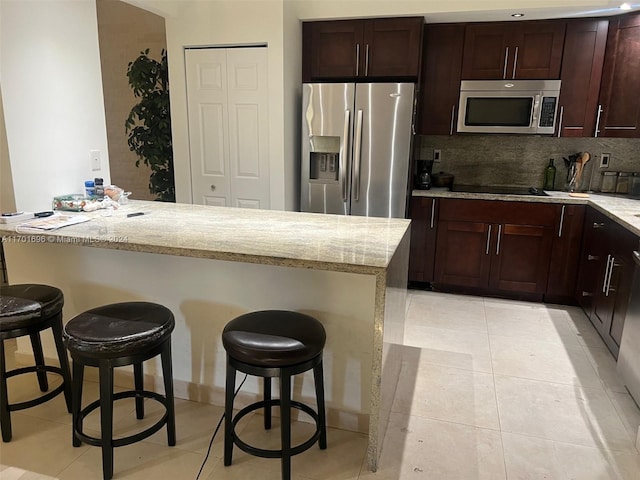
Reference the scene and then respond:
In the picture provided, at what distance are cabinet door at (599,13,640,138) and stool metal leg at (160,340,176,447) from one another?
3511mm

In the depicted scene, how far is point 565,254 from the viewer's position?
3617 millimetres

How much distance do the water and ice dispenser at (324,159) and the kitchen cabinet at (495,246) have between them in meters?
0.95

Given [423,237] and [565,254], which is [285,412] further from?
[565,254]

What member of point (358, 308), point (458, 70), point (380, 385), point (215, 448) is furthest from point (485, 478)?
point (458, 70)

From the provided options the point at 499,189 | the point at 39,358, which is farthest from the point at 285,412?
the point at 499,189

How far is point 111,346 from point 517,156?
367 cm

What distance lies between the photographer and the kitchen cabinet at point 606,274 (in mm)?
2705

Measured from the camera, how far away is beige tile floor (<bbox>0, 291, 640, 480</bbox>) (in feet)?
6.17

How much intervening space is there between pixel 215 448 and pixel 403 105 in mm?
2643

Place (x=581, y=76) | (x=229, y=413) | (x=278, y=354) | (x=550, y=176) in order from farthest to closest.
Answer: (x=550, y=176), (x=581, y=76), (x=229, y=413), (x=278, y=354)

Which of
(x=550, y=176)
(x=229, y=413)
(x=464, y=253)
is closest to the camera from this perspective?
(x=229, y=413)

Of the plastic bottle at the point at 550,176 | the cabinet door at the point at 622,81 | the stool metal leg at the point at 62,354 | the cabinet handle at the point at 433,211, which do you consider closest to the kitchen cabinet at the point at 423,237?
the cabinet handle at the point at 433,211

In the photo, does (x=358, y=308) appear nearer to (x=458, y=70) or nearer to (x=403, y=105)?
(x=403, y=105)

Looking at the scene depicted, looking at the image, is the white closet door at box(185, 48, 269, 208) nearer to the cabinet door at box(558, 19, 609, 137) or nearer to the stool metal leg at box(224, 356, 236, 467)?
the stool metal leg at box(224, 356, 236, 467)
